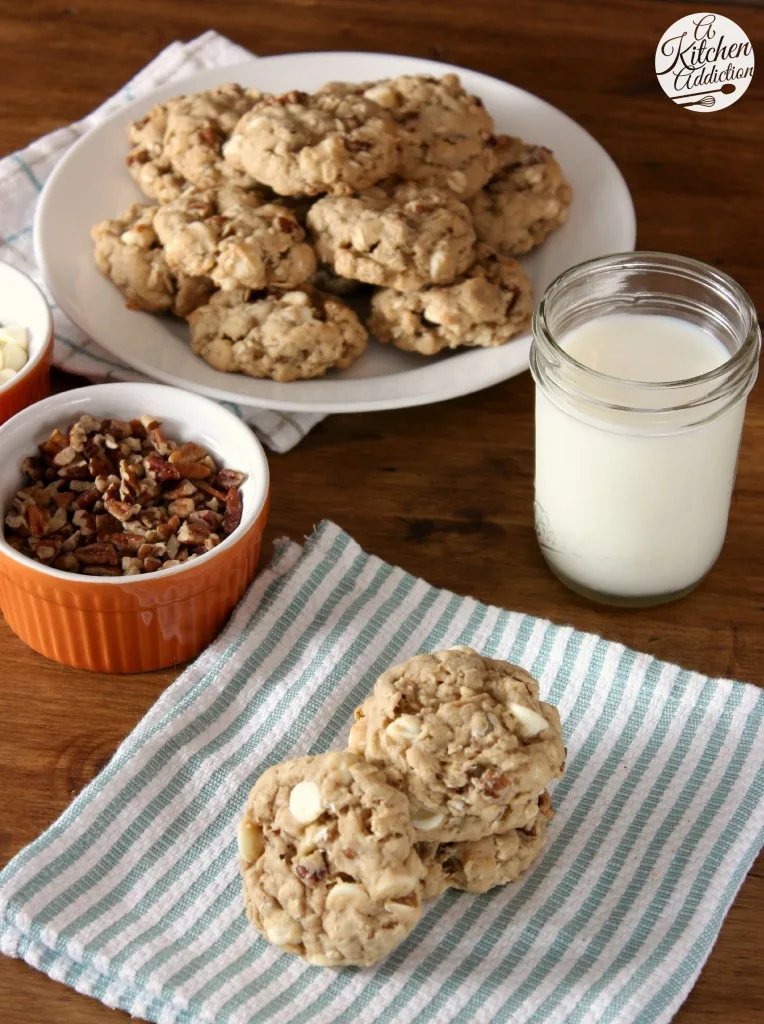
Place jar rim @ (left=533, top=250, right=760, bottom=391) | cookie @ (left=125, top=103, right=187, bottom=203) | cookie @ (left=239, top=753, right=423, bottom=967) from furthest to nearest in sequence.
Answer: cookie @ (left=125, top=103, right=187, bottom=203) → jar rim @ (left=533, top=250, right=760, bottom=391) → cookie @ (left=239, top=753, right=423, bottom=967)

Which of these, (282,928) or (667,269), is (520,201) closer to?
(667,269)

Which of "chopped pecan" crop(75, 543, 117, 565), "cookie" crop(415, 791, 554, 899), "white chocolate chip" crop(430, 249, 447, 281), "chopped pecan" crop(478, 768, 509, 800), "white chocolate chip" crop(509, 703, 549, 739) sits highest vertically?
"white chocolate chip" crop(430, 249, 447, 281)

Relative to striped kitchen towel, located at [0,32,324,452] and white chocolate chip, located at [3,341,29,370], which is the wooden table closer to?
striped kitchen towel, located at [0,32,324,452]

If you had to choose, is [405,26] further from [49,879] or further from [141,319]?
[49,879]

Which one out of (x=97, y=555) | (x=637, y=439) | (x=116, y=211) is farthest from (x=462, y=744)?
(x=116, y=211)

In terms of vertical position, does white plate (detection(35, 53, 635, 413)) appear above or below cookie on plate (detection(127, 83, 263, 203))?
below

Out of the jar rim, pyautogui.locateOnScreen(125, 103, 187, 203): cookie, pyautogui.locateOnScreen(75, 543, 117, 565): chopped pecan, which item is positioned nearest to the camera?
the jar rim

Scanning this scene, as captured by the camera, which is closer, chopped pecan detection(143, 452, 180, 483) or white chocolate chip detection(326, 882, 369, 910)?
white chocolate chip detection(326, 882, 369, 910)

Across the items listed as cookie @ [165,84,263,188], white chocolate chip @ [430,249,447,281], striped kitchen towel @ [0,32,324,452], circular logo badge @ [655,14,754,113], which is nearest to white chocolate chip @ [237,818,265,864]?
striped kitchen towel @ [0,32,324,452]
